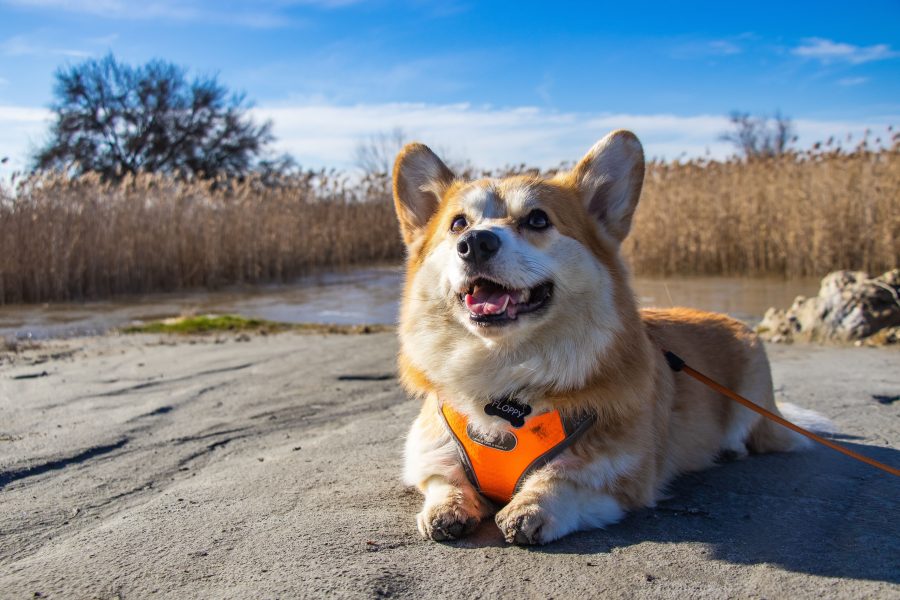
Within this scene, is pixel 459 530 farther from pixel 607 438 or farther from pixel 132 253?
pixel 132 253

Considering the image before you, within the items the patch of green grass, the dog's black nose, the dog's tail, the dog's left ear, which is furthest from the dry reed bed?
the dog's black nose

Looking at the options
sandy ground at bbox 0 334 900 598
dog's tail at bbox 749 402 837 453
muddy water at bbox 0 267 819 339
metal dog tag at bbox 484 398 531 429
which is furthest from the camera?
muddy water at bbox 0 267 819 339

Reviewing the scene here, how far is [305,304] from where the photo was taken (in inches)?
461

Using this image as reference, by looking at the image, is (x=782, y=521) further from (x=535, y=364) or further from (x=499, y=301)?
(x=499, y=301)

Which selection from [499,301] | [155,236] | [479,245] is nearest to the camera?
[479,245]

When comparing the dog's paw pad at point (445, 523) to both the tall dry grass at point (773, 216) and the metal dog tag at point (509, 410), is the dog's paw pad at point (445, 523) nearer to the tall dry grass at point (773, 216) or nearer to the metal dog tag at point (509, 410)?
the metal dog tag at point (509, 410)

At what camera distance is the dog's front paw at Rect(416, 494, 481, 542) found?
2586 mm

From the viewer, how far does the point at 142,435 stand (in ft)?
13.6

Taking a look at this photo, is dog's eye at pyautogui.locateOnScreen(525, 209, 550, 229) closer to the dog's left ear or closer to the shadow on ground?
the dog's left ear

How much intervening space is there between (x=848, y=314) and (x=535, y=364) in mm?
5507

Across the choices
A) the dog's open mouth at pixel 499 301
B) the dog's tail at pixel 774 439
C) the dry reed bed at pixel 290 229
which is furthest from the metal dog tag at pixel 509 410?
the dry reed bed at pixel 290 229

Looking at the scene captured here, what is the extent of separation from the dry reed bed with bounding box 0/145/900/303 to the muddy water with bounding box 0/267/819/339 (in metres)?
0.56

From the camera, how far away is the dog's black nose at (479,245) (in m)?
→ 2.68

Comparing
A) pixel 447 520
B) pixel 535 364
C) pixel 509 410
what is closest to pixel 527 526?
pixel 447 520
